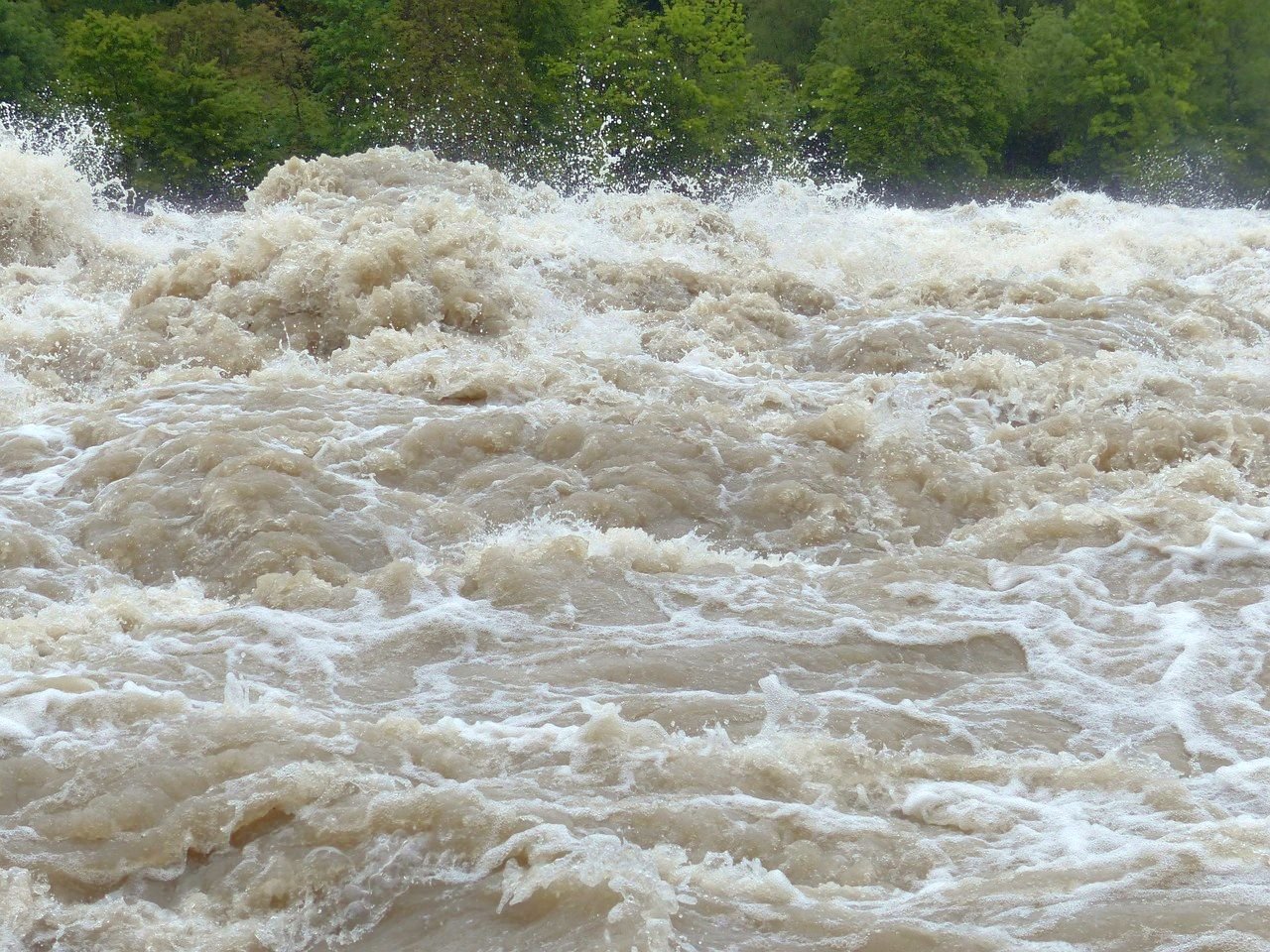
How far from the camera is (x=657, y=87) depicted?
28.0 metres

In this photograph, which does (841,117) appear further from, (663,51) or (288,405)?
(288,405)

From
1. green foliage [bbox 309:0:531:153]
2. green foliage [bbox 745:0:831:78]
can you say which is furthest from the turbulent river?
green foliage [bbox 745:0:831:78]

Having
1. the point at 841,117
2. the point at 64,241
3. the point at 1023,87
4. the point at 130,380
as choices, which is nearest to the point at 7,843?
the point at 130,380

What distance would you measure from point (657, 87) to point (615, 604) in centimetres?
2383

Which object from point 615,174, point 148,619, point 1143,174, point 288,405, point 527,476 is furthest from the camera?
point 1143,174

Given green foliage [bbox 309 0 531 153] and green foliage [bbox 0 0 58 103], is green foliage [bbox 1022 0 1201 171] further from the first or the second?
green foliage [bbox 0 0 58 103]

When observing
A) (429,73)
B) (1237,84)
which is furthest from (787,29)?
(429,73)

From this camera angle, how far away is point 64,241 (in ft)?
40.8

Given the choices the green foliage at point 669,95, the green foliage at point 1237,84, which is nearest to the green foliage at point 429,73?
the green foliage at point 669,95

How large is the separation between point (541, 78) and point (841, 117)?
21.7 ft

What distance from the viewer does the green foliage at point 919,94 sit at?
95.9 ft

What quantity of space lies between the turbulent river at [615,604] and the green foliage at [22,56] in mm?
15118

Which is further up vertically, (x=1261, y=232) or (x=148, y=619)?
(x=1261, y=232)

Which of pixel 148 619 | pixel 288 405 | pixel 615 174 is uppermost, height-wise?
pixel 615 174
